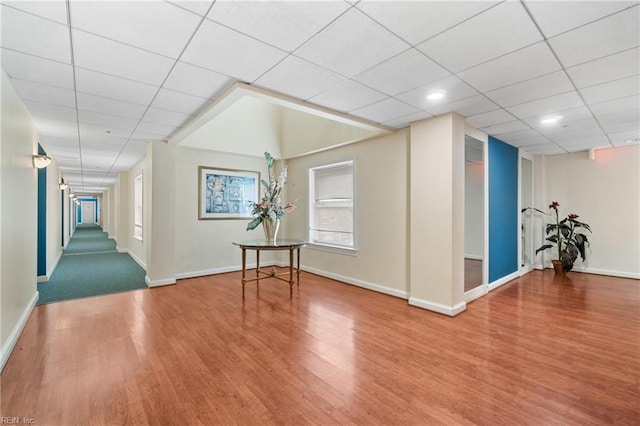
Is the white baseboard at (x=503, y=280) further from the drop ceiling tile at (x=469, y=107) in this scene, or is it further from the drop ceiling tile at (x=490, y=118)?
the drop ceiling tile at (x=469, y=107)

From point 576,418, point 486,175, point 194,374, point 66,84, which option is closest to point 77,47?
point 66,84

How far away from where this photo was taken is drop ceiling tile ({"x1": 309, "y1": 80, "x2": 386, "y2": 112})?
283 centimetres

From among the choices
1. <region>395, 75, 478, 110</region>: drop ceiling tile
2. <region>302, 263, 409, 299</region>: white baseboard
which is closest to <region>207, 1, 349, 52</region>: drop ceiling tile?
<region>395, 75, 478, 110</region>: drop ceiling tile

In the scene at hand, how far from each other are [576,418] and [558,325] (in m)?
1.83

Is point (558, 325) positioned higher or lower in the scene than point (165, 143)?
lower

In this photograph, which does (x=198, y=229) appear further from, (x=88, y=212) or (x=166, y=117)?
(x=88, y=212)

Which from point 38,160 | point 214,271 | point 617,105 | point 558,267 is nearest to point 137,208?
point 214,271

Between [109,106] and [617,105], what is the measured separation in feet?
18.9

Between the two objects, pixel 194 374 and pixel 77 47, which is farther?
pixel 194 374

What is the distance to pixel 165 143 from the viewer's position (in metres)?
5.07

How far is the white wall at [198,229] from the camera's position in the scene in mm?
5473

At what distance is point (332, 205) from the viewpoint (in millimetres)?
5684

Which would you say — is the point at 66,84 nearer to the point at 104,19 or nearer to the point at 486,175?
the point at 104,19

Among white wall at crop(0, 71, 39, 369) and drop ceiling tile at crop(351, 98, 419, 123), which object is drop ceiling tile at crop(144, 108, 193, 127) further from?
drop ceiling tile at crop(351, 98, 419, 123)
